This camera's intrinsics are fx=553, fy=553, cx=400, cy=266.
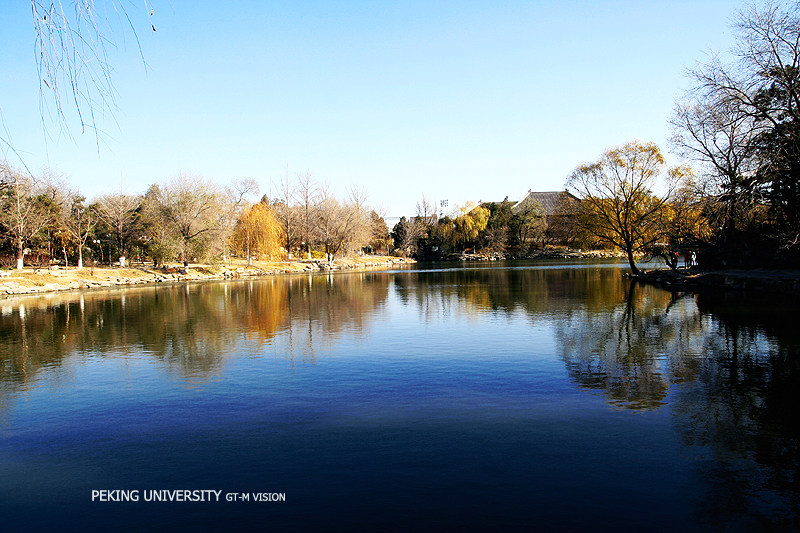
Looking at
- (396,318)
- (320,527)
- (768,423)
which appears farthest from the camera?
(396,318)

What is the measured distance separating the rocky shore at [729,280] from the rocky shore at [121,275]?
34329mm

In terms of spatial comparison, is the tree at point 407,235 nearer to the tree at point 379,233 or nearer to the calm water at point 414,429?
the tree at point 379,233

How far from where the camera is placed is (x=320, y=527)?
473 centimetres

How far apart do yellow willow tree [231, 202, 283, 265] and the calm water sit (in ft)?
144

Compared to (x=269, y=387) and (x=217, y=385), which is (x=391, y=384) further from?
(x=217, y=385)

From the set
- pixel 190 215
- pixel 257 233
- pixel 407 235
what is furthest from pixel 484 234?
pixel 190 215

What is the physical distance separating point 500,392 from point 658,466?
299 centimetres

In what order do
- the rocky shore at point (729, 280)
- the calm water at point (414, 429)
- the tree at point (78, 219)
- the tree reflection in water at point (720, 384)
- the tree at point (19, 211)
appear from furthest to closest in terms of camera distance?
the tree at point (78, 219)
the tree at point (19, 211)
the rocky shore at point (729, 280)
the tree reflection in water at point (720, 384)
the calm water at point (414, 429)

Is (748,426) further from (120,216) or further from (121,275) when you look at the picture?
(120,216)

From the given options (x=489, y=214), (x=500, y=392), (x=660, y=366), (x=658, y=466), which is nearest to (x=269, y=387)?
(x=500, y=392)

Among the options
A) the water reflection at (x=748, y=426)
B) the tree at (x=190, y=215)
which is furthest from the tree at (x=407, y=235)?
the water reflection at (x=748, y=426)

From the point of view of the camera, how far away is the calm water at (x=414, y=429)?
16.3ft

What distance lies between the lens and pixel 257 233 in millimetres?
57406

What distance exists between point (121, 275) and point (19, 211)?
26.4 feet
